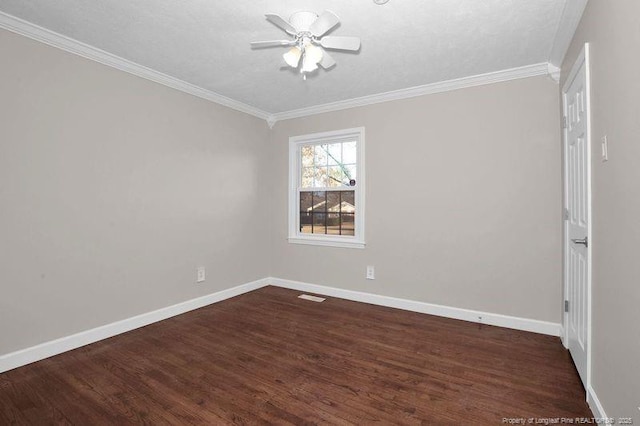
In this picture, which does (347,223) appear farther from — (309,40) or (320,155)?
(309,40)

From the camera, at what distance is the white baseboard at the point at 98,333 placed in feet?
7.60

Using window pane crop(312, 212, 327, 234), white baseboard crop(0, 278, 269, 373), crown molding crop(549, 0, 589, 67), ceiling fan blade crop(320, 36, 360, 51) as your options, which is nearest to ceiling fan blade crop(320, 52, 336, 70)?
ceiling fan blade crop(320, 36, 360, 51)

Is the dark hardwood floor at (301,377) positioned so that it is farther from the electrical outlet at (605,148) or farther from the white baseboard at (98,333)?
the electrical outlet at (605,148)

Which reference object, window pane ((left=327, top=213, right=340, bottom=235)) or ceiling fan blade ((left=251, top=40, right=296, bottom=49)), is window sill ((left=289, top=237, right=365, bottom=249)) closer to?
window pane ((left=327, top=213, right=340, bottom=235))

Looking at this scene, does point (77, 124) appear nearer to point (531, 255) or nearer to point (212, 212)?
point (212, 212)

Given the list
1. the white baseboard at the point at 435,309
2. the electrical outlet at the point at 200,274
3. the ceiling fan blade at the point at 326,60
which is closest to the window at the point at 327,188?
the white baseboard at the point at 435,309

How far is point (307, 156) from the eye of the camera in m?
4.49

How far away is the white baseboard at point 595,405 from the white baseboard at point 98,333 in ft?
11.3

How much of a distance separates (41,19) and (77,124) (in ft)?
2.44

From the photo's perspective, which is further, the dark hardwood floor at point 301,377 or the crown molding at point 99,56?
the crown molding at point 99,56

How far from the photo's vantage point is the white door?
1.95 m

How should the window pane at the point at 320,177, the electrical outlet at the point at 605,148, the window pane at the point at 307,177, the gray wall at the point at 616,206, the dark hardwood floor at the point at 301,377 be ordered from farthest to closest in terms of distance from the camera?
the window pane at the point at 307,177
the window pane at the point at 320,177
the dark hardwood floor at the point at 301,377
the electrical outlet at the point at 605,148
the gray wall at the point at 616,206

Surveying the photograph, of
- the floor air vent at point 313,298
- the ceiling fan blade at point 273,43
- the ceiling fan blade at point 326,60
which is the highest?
the ceiling fan blade at point 273,43

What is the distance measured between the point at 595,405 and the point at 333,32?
9.41ft
